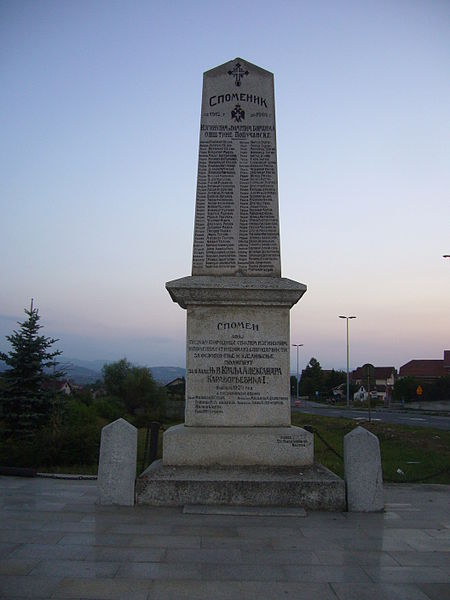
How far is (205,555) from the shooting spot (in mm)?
4680

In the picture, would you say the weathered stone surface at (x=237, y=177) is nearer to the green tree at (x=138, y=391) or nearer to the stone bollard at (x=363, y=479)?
the stone bollard at (x=363, y=479)

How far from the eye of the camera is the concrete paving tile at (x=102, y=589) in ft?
12.4

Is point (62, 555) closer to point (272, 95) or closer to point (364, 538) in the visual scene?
point (364, 538)

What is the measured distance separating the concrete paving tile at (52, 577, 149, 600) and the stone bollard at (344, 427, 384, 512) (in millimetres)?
3232

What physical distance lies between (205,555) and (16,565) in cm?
154

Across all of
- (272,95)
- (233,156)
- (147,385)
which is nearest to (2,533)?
(233,156)

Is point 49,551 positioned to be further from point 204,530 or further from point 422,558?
point 422,558

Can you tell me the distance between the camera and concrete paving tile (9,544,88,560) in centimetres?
458

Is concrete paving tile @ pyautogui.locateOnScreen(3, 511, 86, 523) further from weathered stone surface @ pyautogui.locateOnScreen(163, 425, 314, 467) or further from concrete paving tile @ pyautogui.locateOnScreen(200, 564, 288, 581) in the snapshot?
concrete paving tile @ pyautogui.locateOnScreen(200, 564, 288, 581)

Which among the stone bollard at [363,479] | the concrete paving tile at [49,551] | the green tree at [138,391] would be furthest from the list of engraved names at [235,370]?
the green tree at [138,391]

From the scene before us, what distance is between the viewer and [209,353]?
291 inches

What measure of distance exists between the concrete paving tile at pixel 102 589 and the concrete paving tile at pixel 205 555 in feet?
1.84

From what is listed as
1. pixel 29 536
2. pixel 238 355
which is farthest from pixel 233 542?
pixel 238 355

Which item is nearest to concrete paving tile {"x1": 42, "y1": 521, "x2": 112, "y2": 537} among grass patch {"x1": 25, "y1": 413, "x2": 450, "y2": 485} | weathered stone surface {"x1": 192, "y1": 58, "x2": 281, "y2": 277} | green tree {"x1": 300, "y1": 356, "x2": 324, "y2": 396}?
grass patch {"x1": 25, "y1": 413, "x2": 450, "y2": 485}
